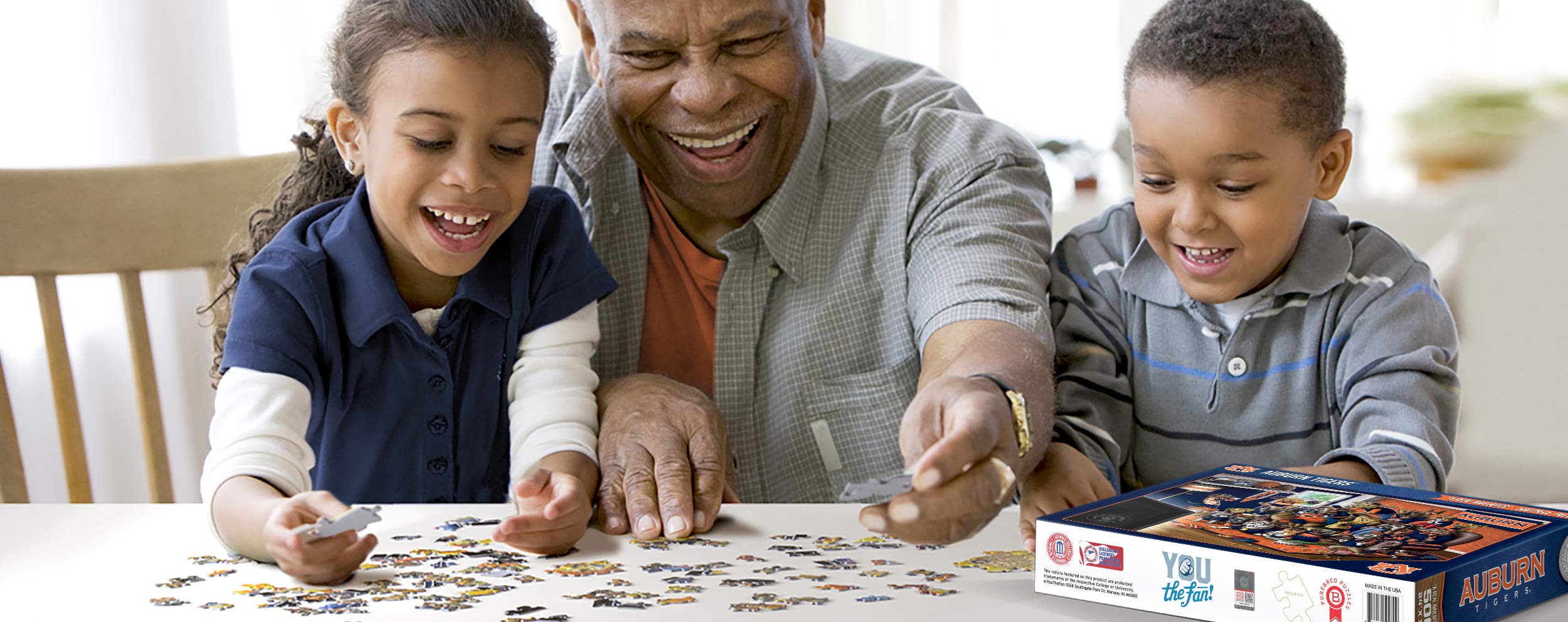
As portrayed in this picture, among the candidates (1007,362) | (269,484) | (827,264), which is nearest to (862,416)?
(827,264)

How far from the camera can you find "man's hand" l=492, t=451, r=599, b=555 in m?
1.18

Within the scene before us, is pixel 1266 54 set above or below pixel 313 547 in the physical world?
above

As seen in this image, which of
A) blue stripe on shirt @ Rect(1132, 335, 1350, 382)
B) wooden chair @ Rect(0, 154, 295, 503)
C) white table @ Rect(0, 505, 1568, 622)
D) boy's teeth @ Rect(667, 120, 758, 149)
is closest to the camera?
white table @ Rect(0, 505, 1568, 622)

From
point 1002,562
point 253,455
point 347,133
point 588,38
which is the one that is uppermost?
point 588,38

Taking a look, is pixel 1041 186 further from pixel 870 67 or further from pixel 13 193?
pixel 13 193

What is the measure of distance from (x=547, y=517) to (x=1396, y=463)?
2.75ft

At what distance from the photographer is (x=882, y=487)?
1.07 metres

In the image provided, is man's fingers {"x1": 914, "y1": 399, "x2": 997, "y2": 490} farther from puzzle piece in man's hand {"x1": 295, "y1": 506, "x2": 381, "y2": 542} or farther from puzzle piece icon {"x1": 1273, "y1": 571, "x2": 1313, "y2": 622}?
puzzle piece in man's hand {"x1": 295, "y1": 506, "x2": 381, "y2": 542}

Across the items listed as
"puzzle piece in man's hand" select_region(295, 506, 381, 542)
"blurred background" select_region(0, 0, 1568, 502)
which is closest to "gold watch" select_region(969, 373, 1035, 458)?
"puzzle piece in man's hand" select_region(295, 506, 381, 542)

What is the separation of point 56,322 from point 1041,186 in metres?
1.42

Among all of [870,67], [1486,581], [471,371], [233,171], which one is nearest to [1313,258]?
[1486,581]

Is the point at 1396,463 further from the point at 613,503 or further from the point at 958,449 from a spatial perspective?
the point at 613,503

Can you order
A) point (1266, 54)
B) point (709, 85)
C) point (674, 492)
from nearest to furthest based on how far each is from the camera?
point (674, 492) < point (1266, 54) < point (709, 85)

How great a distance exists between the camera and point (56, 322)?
6.25 ft
